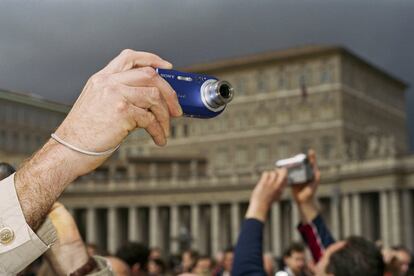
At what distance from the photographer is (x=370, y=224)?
67.5m

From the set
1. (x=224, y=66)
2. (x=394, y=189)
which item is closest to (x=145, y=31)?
(x=394, y=189)

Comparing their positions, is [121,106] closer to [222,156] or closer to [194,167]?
[194,167]

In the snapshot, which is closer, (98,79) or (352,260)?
(98,79)

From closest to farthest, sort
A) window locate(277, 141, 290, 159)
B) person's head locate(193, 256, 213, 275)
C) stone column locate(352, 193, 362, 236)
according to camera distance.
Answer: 1. person's head locate(193, 256, 213, 275)
2. stone column locate(352, 193, 362, 236)
3. window locate(277, 141, 290, 159)

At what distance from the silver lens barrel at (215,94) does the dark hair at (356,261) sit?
88.7 inches

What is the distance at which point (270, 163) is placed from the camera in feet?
269

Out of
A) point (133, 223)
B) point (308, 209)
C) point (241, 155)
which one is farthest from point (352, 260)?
point (241, 155)

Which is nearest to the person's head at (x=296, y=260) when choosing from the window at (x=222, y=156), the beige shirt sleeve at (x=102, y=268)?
the beige shirt sleeve at (x=102, y=268)

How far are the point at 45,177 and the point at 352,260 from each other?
2.45 metres

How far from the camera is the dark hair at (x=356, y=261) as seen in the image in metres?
3.83

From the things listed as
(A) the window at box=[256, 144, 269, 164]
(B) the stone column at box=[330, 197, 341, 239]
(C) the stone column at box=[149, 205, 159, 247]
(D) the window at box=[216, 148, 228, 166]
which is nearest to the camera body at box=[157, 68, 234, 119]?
(B) the stone column at box=[330, 197, 341, 239]

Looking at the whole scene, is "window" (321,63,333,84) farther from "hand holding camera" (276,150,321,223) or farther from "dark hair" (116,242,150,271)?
"hand holding camera" (276,150,321,223)

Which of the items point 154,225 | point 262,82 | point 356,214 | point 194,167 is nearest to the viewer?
point 356,214

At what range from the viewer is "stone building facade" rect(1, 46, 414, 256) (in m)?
65.7
